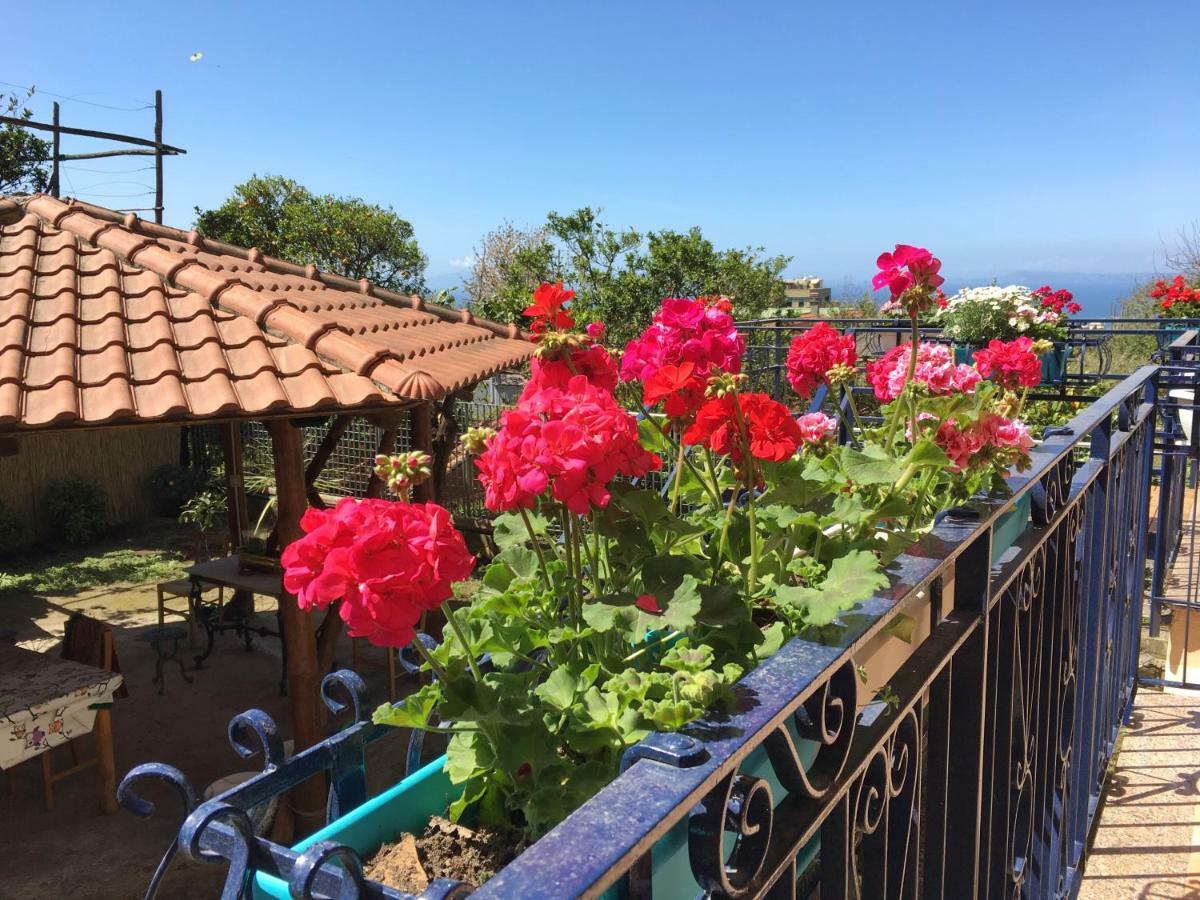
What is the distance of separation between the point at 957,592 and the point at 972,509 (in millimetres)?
136

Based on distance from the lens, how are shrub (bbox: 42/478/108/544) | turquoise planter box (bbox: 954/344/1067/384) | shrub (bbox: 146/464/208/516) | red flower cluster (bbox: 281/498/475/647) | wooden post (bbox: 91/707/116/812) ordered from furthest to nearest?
shrub (bbox: 146/464/208/516), shrub (bbox: 42/478/108/544), turquoise planter box (bbox: 954/344/1067/384), wooden post (bbox: 91/707/116/812), red flower cluster (bbox: 281/498/475/647)

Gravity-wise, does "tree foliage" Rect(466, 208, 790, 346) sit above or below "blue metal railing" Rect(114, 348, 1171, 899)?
above

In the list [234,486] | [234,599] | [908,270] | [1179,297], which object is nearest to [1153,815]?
[908,270]

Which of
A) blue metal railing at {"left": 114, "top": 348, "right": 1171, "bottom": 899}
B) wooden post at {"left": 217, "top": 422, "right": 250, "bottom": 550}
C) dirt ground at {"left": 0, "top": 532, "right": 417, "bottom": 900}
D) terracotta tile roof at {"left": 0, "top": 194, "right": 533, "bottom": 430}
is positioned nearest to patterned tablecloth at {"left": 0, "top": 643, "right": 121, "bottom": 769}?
dirt ground at {"left": 0, "top": 532, "right": 417, "bottom": 900}

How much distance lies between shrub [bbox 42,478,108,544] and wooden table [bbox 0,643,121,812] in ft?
22.4

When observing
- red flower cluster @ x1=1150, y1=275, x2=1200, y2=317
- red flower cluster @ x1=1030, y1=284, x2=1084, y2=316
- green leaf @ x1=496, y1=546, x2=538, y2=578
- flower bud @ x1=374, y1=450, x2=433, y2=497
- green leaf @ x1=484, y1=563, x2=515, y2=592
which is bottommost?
green leaf @ x1=484, y1=563, x2=515, y2=592

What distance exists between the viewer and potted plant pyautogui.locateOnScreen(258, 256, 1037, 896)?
851mm

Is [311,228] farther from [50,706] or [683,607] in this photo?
[683,607]

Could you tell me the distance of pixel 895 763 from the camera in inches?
42.3

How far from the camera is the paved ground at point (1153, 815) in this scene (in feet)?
8.96

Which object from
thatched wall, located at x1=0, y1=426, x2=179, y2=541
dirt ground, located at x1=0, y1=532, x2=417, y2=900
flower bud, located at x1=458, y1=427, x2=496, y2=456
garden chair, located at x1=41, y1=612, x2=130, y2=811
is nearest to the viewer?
flower bud, located at x1=458, y1=427, x2=496, y2=456

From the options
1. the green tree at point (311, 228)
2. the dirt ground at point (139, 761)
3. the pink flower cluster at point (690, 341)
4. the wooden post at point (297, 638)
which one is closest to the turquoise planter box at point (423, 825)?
the pink flower cluster at point (690, 341)

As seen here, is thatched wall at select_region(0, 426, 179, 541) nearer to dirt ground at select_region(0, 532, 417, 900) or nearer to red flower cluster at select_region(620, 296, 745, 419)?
dirt ground at select_region(0, 532, 417, 900)

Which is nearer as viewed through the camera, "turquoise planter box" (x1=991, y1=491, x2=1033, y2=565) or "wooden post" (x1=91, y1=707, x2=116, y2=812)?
"turquoise planter box" (x1=991, y1=491, x2=1033, y2=565)
